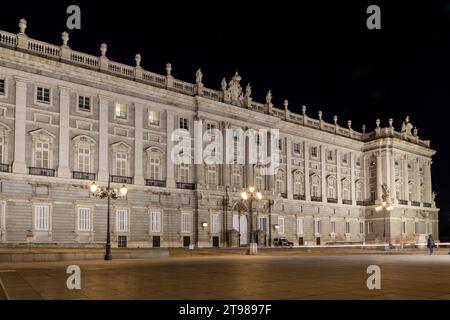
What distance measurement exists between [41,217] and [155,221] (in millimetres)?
11729

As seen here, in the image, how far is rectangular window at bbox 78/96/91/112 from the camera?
150 feet

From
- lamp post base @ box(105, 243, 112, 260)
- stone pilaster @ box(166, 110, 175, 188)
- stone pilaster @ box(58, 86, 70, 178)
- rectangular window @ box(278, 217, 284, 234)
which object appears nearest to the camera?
lamp post base @ box(105, 243, 112, 260)

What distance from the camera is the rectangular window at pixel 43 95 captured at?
43.1m

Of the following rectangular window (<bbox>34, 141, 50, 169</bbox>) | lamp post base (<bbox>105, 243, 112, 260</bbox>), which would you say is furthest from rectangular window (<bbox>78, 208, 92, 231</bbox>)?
lamp post base (<bbox>105, 243, 112, 260</bbox>)

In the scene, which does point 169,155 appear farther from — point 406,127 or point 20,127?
point 406,127

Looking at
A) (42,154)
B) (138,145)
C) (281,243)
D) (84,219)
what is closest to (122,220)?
(84,219)

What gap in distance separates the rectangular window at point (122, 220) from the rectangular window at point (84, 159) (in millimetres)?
4854

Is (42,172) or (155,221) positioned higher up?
(42,172)

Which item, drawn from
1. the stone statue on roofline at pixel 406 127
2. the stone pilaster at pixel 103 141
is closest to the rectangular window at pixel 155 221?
the stone pilaster at pixel 103 141

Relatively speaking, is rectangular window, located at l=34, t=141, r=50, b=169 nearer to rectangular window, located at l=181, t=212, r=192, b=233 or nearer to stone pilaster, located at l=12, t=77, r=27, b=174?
stone pilaster, located at l=12, t=77, r=27, b=174

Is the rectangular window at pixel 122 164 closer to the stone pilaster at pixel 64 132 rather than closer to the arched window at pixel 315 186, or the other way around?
the stone pilaster at pixel 64 132

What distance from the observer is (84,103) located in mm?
46156
